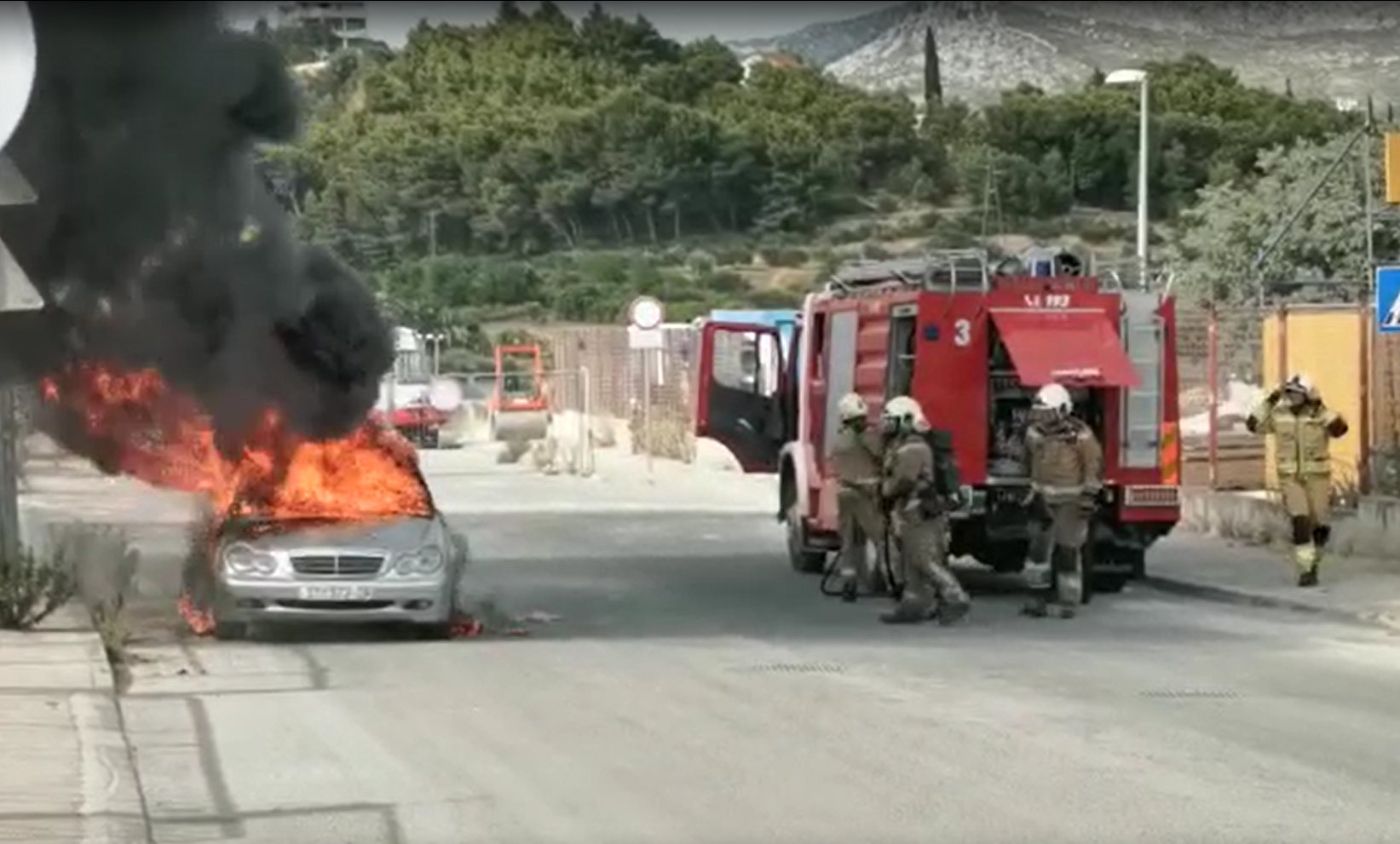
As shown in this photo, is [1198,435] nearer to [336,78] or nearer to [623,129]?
[336,78]

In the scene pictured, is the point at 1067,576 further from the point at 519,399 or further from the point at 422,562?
the point at 519,399

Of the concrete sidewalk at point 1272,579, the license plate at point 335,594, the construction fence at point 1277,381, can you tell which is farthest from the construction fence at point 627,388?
the license plate at point 335,594

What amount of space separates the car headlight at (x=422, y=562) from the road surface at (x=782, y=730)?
20.5 inches

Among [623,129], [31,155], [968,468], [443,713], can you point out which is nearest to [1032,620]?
[968,468]

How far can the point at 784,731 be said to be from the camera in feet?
42.1

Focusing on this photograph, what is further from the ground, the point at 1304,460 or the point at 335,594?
the point at 1304,460

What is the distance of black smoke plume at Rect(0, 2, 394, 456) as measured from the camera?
13.5 m

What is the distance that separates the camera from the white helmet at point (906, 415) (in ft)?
62.5

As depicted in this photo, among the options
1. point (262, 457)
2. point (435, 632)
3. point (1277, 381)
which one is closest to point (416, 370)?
point (1277, 381)

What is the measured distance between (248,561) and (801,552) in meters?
7.16

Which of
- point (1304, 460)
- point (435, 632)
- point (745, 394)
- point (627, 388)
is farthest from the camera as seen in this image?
point (627, 388)

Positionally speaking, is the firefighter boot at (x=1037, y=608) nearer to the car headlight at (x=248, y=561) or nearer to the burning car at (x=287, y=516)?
the burning car at (x=287, y=516)

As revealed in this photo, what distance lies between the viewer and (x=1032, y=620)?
19.1 m

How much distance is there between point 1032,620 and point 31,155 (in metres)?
8.49
